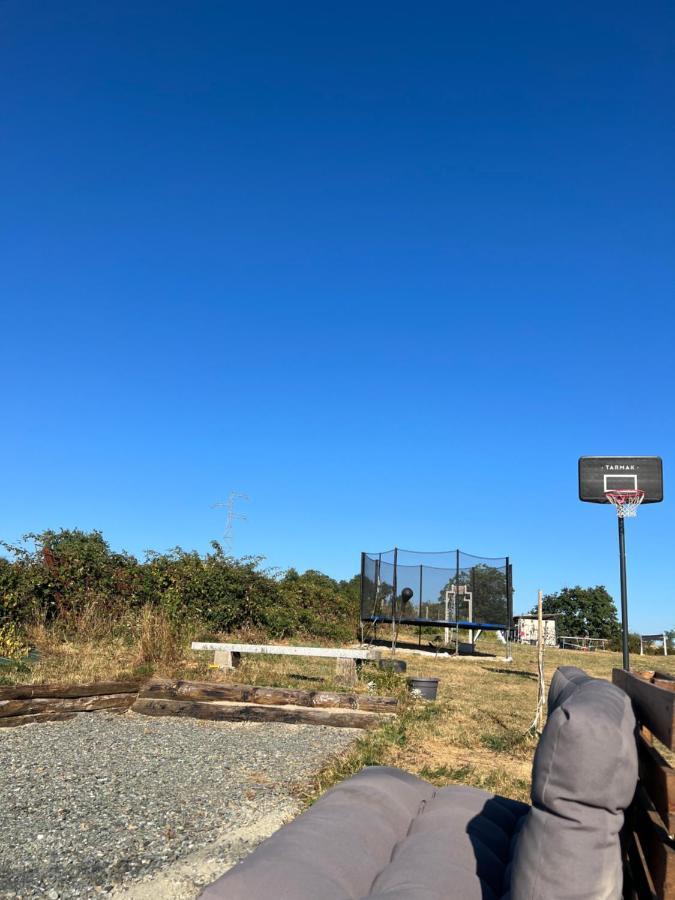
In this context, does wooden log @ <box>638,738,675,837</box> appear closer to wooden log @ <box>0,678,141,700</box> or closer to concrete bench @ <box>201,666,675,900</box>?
concrete bench @ <box>201,666,675,900</box>

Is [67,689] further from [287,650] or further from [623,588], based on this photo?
[623,588]

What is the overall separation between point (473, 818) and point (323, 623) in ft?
54.7

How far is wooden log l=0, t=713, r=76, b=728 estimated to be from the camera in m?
6.78

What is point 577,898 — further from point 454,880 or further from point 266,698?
point 266,698

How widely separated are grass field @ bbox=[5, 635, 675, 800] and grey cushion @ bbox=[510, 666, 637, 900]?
144 inches

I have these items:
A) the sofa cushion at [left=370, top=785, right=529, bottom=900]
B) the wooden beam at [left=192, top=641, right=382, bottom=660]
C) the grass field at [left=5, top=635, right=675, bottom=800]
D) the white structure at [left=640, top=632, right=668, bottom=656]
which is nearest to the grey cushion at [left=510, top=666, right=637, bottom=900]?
the sofa cushion at [left=370, top=785, right=529, bottom=900]

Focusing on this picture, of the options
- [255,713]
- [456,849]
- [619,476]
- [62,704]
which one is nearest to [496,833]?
[456,849]

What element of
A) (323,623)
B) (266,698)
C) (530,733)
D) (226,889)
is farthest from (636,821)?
(323,623)

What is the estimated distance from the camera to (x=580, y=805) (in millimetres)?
1517

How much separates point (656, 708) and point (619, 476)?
36.7 feet

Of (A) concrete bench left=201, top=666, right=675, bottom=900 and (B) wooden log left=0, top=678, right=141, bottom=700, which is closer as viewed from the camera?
(A) concrete bench left=201, top=666, right=675, bottom=900

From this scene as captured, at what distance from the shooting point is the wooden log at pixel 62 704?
6809mm

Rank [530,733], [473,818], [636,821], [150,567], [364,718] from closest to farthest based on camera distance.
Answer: [636,821] → [473,818] → [530,733] → [364,718] → [150,567]

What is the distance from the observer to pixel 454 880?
1.98m
